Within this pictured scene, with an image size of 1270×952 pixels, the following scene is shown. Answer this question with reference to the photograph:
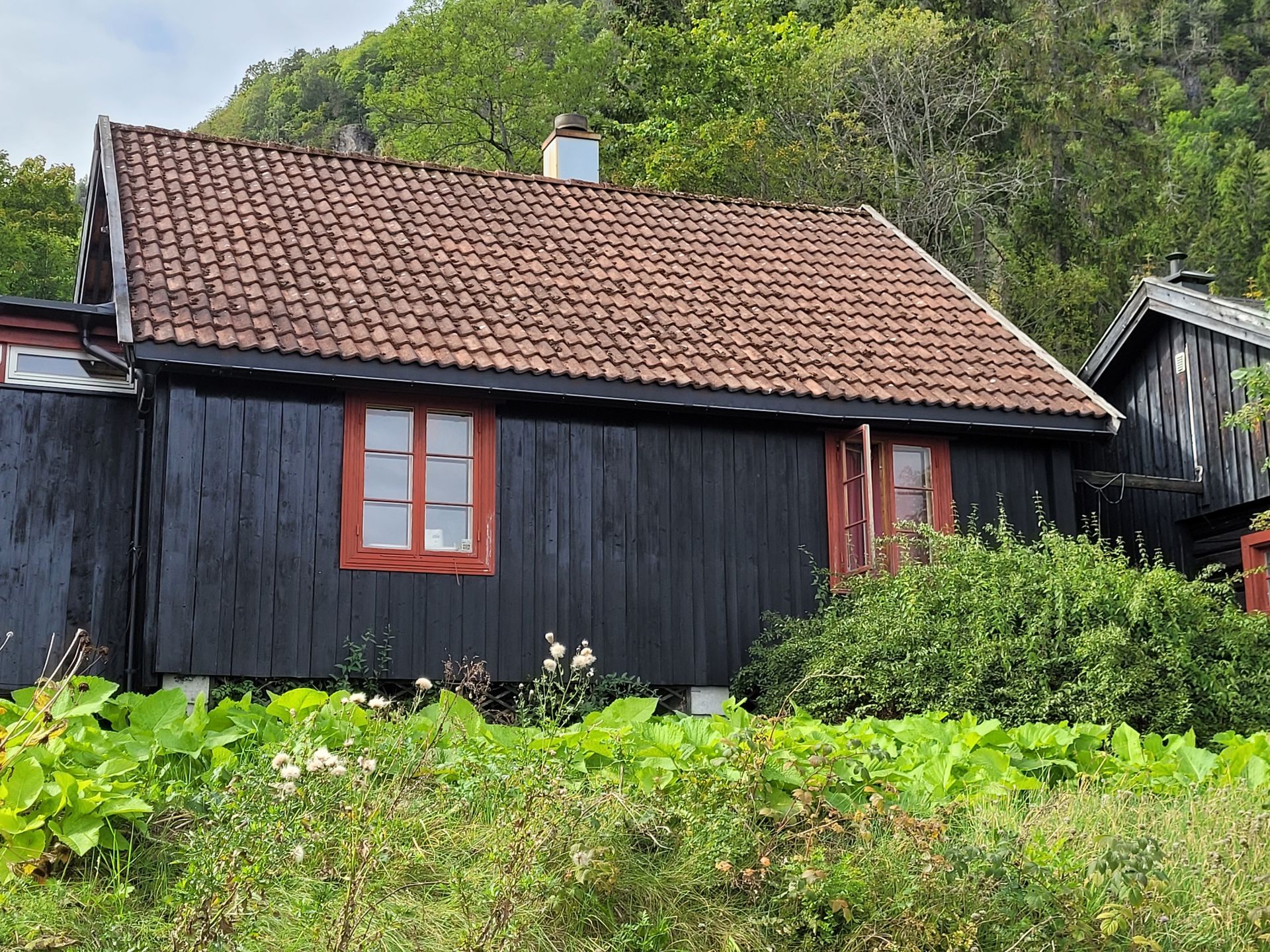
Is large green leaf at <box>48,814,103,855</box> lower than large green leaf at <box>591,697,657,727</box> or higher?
lower

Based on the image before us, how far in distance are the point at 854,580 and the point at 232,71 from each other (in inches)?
2861

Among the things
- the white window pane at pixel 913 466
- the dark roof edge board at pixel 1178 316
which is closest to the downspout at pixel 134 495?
the white window pane at pixel 913 466

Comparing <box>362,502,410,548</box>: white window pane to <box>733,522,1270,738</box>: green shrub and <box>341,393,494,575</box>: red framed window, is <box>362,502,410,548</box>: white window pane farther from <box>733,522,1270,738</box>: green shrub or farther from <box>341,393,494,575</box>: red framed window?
<box>733,522,1270,738</box>: green shrub

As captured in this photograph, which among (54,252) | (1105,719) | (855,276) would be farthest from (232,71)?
(1105,719)

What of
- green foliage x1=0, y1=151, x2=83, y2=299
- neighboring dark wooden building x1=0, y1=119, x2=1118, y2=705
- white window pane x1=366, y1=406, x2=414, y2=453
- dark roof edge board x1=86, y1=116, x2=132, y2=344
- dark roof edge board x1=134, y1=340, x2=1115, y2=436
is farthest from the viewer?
green foliage x1=0, y1=151, x2=83, y2=299

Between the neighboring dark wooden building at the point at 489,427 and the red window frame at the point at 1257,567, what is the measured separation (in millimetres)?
2885

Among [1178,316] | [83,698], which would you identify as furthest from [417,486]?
[1178,316]

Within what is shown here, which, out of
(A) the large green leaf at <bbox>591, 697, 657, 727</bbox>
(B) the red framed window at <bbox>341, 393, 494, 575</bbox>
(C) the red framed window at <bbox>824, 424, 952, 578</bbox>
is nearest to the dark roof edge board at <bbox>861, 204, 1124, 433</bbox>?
(C) the red framed window at <bbox>824, 424, 952, 578</bbox>

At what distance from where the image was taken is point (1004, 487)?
1476 centimetres

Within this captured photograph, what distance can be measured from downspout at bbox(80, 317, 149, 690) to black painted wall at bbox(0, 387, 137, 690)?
93 millimetres

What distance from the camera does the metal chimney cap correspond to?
18.8m

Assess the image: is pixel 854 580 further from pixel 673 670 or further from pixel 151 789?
pixel 151 789

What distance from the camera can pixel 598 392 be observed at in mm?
13047

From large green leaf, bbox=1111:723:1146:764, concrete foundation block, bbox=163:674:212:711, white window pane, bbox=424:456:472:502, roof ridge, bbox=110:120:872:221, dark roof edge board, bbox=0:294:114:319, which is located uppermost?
roof ridge, bbox=110:120:872:221
